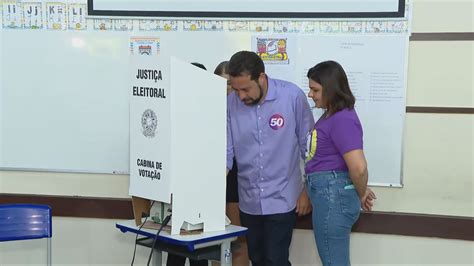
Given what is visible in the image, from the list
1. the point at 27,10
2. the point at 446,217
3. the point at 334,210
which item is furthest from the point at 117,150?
the point at 446,217

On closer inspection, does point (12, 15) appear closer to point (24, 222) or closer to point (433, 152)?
point (24, 222)

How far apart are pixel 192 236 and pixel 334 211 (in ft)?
2.09

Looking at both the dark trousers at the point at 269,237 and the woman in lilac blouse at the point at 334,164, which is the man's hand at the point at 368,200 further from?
the dark trousers at the point at 269,237

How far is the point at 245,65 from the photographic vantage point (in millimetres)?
2266

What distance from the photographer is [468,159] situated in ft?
8.56

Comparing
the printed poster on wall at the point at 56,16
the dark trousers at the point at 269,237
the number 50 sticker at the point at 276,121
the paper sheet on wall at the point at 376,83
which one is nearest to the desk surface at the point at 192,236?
the dark trousers at the point at 269,237

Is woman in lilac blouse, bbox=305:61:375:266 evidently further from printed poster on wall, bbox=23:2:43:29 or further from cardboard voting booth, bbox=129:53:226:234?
printed poster on wall, bbox=23:2:43:29

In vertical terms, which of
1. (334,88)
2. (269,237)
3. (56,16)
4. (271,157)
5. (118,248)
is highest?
(56,16)

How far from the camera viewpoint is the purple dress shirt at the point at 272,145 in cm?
241

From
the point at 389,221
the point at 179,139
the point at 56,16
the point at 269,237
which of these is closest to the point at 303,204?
the point at 269,237

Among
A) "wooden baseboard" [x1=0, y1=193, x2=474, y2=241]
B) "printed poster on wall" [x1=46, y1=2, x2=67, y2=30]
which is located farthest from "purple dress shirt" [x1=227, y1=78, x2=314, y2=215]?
"printed poster on wall" [x1=46, y1=2, x2=67, y2=30]

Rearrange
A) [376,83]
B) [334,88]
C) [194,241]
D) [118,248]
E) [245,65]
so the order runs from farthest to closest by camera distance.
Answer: [118,248] → [376,83] → [245,65] → [334,88] → [194,241]

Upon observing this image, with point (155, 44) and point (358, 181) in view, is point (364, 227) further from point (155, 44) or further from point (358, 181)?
point (155, 44)

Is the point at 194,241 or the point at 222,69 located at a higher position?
the point at 222,69
